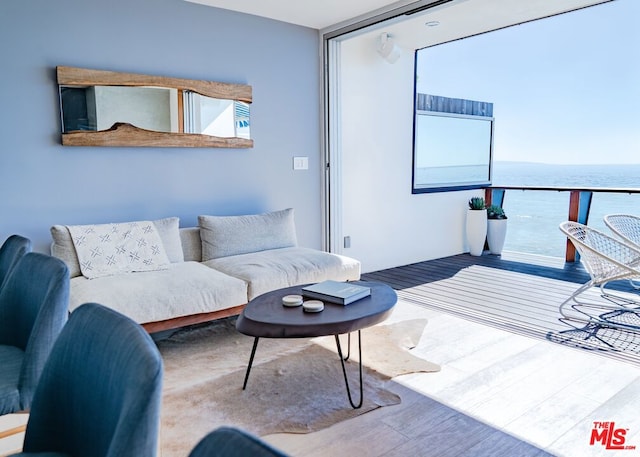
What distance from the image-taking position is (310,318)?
224 centimetres

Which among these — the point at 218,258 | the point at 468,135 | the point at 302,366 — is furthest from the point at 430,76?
the point at 302,366

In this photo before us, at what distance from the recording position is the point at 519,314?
148 inches

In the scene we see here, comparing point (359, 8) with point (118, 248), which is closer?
point (118, 248)

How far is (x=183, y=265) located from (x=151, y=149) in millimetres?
982

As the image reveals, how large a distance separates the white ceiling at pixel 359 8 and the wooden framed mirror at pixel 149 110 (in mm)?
675

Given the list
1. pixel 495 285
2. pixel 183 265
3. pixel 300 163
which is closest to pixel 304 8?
pixel 300 163

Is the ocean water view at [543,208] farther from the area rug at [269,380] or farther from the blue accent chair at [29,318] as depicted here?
the blue accent chair at [29,318]

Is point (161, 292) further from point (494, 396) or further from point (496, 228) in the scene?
point (496, 228)

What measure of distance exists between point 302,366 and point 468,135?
456cm

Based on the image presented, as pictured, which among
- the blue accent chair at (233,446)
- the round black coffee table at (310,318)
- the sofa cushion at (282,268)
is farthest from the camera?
the sofa cushion at (282,268)

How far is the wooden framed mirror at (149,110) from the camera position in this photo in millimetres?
→ 3281

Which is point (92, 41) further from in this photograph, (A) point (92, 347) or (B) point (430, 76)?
(B) point (430, 76)

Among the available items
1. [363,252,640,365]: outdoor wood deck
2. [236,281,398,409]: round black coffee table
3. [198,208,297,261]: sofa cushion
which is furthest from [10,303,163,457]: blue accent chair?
[363,252,640,365]: outdoor wood deck

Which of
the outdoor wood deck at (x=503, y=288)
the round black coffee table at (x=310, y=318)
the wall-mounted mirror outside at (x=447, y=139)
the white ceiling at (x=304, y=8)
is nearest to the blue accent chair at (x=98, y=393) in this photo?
the round black coffee table at (x=310, y=318)
